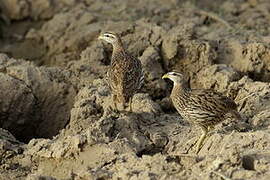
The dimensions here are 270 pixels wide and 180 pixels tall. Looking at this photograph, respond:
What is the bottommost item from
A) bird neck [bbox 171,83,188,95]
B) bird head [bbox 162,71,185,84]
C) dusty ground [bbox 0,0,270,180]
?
dusty ground [bbox 0,0,270,180]

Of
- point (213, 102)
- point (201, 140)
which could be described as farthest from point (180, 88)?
point (201, 140)

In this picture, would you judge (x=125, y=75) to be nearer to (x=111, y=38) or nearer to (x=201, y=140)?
(x=111, y=38)

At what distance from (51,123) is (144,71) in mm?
1550

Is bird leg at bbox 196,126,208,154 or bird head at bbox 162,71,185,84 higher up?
bird head at bbox 162,71,185,84

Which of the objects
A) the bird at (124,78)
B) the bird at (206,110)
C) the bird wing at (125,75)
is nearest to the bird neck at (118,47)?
the bird at (124,78)

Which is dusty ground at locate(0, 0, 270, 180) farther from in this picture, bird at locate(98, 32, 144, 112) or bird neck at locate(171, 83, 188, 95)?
bird neck at locate(171, 83, 188, 95)

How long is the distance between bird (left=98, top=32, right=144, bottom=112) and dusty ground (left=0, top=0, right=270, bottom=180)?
0.22 metres

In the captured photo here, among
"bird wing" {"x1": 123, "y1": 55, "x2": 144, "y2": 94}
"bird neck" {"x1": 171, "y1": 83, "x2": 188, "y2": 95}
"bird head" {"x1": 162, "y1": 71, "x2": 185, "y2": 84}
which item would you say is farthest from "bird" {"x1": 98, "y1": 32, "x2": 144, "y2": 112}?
"bird neck" {"x1": 171, "y1": 83, "x2": 188, "y2": 95}

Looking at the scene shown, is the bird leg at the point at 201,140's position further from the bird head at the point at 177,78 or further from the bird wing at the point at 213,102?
the bird head at the point at 177,78

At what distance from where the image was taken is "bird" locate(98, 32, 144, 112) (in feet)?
26.6

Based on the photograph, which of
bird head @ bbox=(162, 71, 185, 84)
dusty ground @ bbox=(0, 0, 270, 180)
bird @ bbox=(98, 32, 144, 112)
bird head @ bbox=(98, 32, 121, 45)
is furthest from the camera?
bird head @ bbox=(98, 32, 121, 45)

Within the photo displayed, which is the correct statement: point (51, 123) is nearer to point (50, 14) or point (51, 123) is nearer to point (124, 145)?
point (124, 145)

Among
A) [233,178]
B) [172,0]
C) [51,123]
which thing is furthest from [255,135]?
[172,0]

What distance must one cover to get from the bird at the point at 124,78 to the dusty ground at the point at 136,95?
0.72ft
